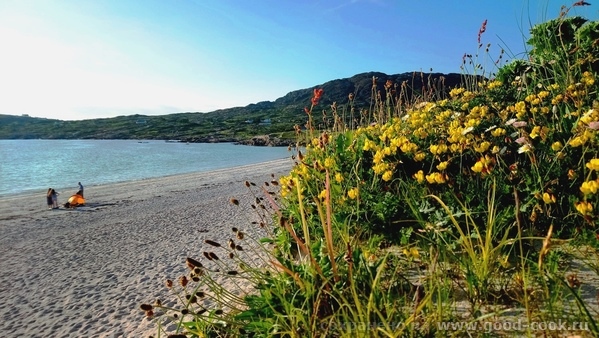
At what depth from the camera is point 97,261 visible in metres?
6.24

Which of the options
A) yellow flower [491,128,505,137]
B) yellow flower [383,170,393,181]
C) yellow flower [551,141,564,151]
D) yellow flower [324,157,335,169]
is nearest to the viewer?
yellow flower [551,141,564,151]

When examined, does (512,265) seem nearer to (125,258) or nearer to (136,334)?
(136,334)

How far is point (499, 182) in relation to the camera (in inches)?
115

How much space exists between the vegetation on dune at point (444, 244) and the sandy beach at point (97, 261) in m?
0.96

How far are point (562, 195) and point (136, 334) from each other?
12.6 ft

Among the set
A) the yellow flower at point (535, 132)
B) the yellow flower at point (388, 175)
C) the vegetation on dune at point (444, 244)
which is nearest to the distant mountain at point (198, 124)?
the vegetation on dune at point (444, 244)

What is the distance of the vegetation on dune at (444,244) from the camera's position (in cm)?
183

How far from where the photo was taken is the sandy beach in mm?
4039

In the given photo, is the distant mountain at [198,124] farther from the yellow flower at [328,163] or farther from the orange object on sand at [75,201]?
the yellow flower at [328,163]

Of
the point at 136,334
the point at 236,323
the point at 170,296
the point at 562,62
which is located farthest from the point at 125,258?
the point at 562,62

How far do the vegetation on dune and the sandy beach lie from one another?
0.96 m

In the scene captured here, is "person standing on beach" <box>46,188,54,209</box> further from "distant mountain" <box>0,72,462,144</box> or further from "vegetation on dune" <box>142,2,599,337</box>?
→ "distant mountain" <box>0,72,462,144</box>

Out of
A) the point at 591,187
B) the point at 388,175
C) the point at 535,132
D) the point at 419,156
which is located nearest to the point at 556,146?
the point at 535,132

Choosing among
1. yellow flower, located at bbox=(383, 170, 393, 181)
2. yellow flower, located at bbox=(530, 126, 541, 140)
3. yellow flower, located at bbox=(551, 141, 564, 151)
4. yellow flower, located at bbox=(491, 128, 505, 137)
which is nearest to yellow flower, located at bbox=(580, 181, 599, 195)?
yellow flower, located at bbox=(551, 141, 564, 151)
